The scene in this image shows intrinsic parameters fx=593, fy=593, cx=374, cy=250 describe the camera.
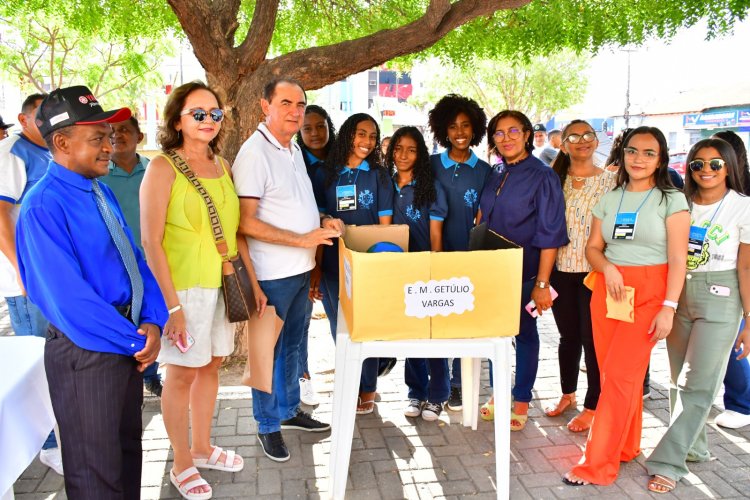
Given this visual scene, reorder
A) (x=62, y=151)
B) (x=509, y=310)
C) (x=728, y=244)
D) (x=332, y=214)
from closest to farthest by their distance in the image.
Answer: (x=62, y=151)
(x=509, y=310)
(x=728, y=244)
(x=332, y=214)

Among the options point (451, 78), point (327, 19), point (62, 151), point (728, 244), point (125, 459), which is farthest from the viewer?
point (451, 78)

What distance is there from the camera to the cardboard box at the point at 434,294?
2.53m

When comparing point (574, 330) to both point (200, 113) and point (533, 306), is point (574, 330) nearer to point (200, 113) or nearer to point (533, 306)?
point (533, 306)

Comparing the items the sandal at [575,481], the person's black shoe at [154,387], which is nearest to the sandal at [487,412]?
the sandal at [575,481]

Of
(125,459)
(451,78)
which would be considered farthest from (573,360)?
(451,78)

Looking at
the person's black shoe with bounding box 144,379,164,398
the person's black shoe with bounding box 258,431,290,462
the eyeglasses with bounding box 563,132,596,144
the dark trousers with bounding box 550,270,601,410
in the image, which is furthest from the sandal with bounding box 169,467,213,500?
the eyeglasses with bounding box 563,132,596,144

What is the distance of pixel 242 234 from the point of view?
123 inches

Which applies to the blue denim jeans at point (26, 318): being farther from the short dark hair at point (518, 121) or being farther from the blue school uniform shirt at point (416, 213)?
the short dark hair at point (518, 121)

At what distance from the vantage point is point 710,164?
3082 millimetres

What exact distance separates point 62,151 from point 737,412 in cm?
414

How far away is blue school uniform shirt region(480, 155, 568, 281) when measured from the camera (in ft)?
11.4

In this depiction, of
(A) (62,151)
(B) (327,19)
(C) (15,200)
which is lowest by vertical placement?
(C) (15,200)

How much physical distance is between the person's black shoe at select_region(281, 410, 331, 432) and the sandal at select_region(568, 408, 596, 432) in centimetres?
155

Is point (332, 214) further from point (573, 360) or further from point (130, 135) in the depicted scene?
point (573, 360)
